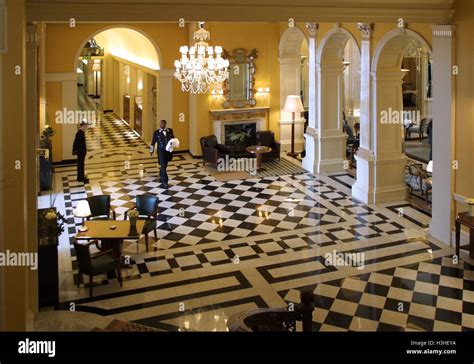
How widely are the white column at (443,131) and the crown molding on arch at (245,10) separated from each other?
394 mm

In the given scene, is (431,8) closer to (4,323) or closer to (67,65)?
(4,323)

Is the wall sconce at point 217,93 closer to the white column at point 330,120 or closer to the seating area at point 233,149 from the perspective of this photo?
the seating area at point 233,149

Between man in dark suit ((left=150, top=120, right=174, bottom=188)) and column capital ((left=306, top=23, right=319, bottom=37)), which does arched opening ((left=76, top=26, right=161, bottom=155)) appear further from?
column capital ((left=306, top=23, right=319, bottom=37))

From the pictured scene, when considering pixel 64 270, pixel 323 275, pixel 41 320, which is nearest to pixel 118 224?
pixel 64 270

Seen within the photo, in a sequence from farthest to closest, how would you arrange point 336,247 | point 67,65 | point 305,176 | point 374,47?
1. point 67,65
2. point 305,176
3. point 374,47
4. point 336,247

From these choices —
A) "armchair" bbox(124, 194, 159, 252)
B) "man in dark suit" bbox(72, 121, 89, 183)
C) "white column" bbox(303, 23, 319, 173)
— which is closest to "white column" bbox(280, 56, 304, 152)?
"white column" bbox(303, 23, 319, 173)

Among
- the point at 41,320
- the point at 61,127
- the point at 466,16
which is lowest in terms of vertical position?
the point at 41,320

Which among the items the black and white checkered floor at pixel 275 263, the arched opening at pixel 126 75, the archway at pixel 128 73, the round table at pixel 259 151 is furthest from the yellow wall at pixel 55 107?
the round table at pixel 259 151

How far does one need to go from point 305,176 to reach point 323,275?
6.53 meters

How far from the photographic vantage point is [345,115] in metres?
19.3

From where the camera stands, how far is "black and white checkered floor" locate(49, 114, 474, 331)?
776cm

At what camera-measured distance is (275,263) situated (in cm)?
945

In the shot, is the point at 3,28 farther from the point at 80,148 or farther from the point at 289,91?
the point at 289,91

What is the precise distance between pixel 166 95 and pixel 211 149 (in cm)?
298
